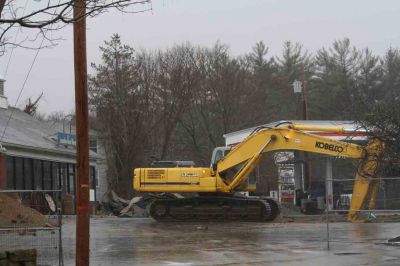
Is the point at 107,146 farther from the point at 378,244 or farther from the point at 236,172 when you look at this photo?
the point at 378,244

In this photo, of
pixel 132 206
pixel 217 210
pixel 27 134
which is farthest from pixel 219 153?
pixel 27 134

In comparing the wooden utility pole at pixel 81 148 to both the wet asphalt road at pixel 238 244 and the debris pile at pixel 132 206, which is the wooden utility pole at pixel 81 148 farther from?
the debris pile at pixel 132 206

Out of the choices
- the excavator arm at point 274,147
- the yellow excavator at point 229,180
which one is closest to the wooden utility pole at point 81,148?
the excavator arm at point 274,147

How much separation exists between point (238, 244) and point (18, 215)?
19.2 feet

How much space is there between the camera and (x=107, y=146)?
5156 centimetres

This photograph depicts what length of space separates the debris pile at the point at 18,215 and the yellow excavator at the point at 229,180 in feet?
33.7

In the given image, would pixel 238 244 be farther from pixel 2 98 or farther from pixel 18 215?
pixel 2 98

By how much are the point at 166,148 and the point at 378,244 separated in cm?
3880

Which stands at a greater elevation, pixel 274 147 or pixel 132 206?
pixel 274 147

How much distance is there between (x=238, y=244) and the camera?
60.1 ft

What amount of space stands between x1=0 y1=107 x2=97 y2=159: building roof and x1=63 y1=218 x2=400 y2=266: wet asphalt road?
9226 millimetres

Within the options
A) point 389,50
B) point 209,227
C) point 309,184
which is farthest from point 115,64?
point 389,50

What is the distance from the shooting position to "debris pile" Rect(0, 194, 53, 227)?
1553 centimetres

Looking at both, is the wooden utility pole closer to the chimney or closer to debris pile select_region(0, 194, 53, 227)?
debris pile select_region(0, 194, 53, 227)
